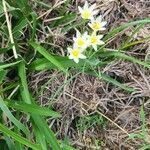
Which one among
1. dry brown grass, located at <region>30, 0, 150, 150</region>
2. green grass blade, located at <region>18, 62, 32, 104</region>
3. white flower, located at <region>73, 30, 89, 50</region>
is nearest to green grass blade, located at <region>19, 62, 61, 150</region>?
green grass blade, located at <region>18, 62, 32, 104</region>

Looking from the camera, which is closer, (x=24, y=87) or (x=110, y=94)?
(x=24, y=87)

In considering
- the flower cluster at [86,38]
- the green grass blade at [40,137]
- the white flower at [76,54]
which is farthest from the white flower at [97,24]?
the green grass blade at [40,137]

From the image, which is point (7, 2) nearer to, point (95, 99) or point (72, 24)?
point (72, 24)

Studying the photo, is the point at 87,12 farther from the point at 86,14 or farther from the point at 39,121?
the point at 39,121

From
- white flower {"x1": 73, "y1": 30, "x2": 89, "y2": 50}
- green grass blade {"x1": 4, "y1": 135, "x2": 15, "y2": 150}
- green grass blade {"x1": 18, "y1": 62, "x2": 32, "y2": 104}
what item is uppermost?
white flower {"x1": 73, "y1": 30, "x2": 89, "y2": 50}

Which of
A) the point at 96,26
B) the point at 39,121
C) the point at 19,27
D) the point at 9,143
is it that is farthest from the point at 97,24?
the point at 9,143

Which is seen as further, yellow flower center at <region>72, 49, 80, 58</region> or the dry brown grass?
the dry brown grass

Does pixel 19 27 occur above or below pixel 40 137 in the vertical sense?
above

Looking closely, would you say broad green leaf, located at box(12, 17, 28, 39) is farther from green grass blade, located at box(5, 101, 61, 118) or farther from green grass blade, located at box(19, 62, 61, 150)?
green grass blade, located at box(5, 101, 61, 118)
